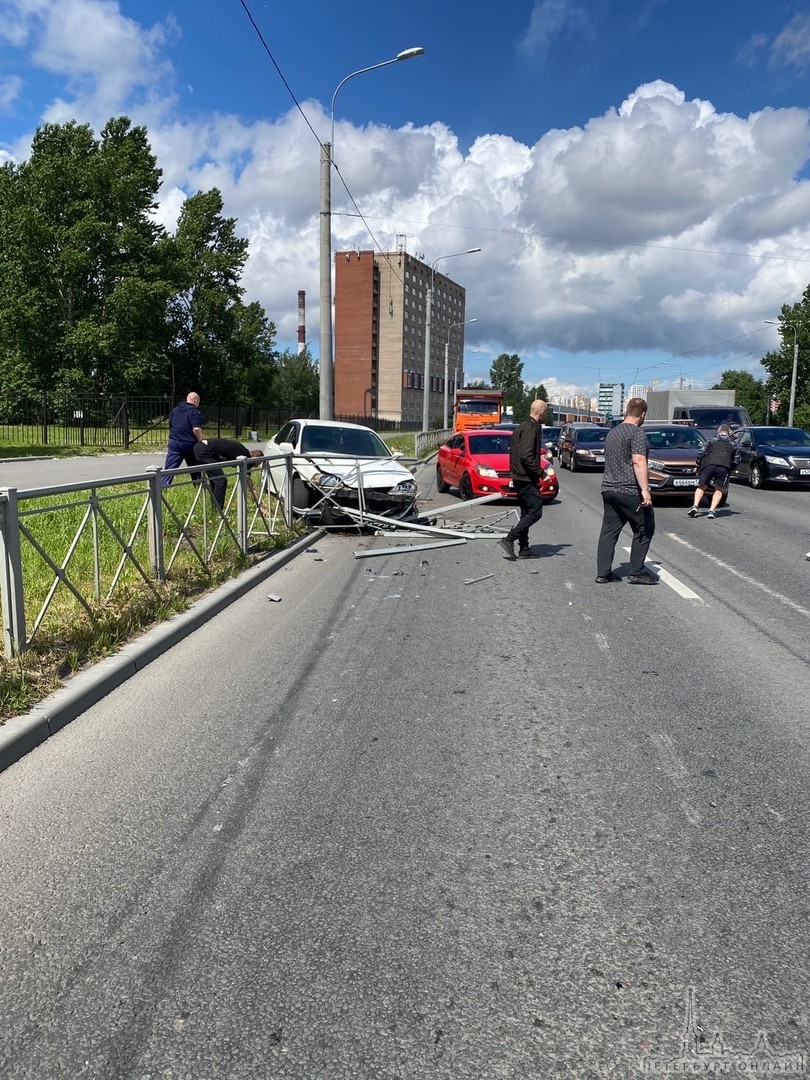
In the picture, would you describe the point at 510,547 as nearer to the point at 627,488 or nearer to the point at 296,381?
the point at 627,488

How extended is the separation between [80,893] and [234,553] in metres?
6.24

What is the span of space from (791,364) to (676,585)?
61026 mm

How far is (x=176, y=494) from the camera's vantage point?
732cm

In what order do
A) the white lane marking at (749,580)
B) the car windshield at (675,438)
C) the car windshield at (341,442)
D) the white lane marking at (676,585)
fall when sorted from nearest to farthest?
the white lane marking at (749,580) → the white lane marking at (676,585) → the car windshield at (341,442) → the car windshield at (675,438)

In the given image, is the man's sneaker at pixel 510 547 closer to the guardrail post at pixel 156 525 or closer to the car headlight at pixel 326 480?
the car headlight at pixel 326 480

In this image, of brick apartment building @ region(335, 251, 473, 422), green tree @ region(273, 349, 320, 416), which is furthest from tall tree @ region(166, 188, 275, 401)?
brick apartment building @ region(335, 251, 473, 422)

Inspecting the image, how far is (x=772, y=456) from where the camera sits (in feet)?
62.9

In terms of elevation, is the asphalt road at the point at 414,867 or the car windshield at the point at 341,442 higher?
the car windshield at the point at 341,442

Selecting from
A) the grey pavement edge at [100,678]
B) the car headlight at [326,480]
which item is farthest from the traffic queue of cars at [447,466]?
the grey pavement edge at [100,678]

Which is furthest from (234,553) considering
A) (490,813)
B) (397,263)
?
(397,263)

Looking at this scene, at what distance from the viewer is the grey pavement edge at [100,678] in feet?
12.8

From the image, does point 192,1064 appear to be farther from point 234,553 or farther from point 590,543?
point 590,543

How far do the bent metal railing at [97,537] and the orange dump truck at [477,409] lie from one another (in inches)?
1200

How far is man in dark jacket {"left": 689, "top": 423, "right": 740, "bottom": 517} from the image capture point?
13.3 m
